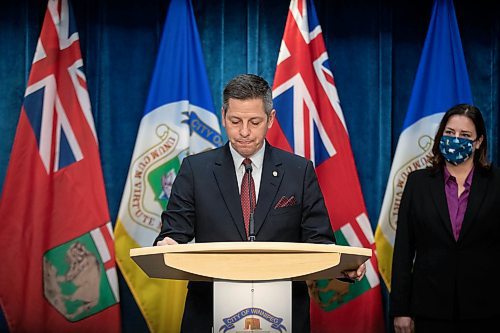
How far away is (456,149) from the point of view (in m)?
3.46

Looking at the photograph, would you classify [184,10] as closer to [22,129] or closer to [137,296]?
[22,129]

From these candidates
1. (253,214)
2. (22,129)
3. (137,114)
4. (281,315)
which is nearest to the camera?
(281,315)

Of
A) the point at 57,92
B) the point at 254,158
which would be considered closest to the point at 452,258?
the point at 254,158

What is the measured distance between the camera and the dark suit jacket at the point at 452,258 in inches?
134

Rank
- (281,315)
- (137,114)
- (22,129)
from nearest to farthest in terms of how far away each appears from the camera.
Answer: (281,315), (22,129), (137,114)

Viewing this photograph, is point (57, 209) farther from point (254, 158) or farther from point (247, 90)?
point (247, 90)

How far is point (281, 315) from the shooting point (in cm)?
185

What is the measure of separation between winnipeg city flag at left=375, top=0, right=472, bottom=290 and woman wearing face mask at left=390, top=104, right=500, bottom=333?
0.67 m

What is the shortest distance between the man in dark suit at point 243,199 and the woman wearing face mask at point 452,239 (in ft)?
3.92

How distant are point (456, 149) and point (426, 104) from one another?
904mm

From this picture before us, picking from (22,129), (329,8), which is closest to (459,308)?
(329,8)

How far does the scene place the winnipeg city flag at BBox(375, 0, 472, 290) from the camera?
428 centimetres

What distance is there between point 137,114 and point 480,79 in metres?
2.17

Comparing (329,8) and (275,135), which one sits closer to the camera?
(275,135)
